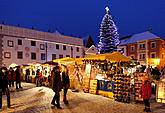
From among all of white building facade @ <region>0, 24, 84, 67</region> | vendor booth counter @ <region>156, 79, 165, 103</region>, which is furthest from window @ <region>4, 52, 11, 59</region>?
vendor booth counter @ <region>156, 79, 165, 103</region>

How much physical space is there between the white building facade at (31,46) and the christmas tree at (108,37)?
5.01 metres

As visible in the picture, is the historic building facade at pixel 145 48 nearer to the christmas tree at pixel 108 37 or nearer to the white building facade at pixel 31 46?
the christmas tree at pixel 108 37

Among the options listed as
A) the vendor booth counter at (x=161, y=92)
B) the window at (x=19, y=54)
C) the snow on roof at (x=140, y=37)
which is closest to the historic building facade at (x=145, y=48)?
the snow on roof at (x=140, y=37)

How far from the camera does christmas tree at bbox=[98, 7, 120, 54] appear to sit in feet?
174

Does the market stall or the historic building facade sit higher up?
the historic building facade

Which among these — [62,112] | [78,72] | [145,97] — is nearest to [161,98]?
[145,97]

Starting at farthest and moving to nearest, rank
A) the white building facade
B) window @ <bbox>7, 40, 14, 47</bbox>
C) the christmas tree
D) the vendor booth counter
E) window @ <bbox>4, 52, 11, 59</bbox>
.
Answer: the christmas tree → window @ <bbox>7, 40, 14, 47</bbox> → the white building facade → window @ <bbox>4, 52, 11, 59</bbox> → the vendor booth counter

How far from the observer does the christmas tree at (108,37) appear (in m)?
53.2

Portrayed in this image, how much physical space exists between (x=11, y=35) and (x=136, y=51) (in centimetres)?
2871

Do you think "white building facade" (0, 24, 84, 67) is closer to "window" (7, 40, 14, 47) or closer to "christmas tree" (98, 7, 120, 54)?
"window" (7, 40, 14, 47)

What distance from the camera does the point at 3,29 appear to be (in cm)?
3969

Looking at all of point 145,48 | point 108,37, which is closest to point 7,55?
point 108,37

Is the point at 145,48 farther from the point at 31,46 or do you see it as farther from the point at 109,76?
the point at 109,76

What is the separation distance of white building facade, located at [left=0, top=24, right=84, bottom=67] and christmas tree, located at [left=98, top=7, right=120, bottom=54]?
5.01 meters
